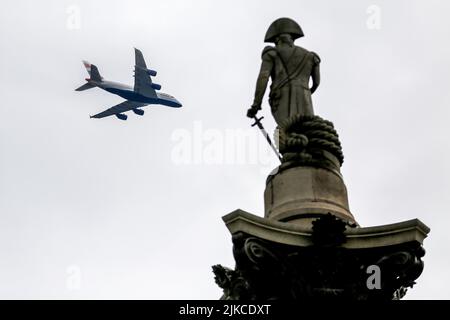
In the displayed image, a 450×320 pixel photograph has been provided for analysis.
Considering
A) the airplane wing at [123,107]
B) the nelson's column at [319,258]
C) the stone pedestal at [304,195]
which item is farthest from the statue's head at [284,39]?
the airplane wing at [123,107]

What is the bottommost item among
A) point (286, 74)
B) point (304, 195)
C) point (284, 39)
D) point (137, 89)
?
point (304, 195)

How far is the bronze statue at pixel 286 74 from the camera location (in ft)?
50.3

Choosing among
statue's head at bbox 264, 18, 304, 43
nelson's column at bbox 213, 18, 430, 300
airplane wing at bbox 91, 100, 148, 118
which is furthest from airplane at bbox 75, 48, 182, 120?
nelson's column at bbox 213, 18, 430, 300

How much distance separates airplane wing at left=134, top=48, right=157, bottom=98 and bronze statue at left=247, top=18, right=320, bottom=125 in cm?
4943

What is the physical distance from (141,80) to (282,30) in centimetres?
5161

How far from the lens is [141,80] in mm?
67312

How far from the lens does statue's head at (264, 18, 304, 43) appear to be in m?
16.2

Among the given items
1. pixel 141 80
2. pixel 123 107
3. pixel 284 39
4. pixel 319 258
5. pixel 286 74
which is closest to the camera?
pixel 319 258

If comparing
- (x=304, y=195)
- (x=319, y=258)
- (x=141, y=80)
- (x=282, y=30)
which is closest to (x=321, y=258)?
(x=319, y=258)

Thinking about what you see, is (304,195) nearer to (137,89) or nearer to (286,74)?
(286,74)

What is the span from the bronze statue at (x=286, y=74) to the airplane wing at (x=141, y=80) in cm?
4943
